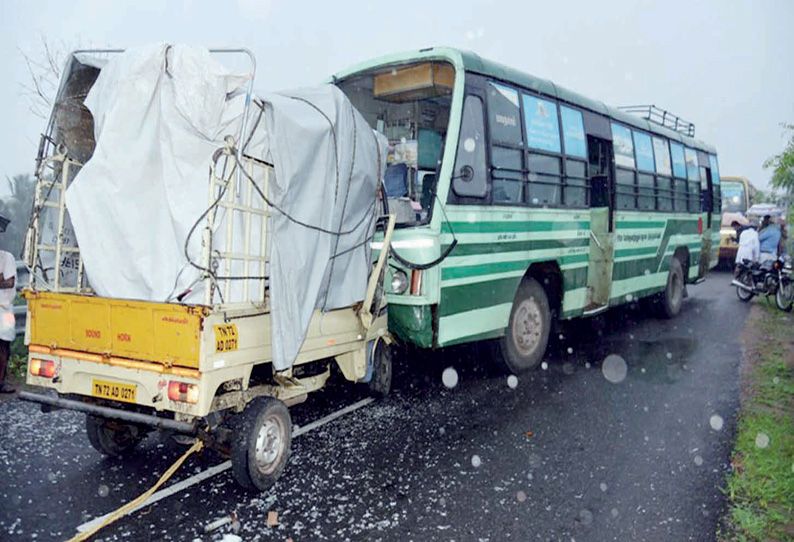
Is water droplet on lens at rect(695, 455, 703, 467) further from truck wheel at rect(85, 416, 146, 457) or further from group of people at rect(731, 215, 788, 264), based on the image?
group of people at rect(731, 215, 788, 264)

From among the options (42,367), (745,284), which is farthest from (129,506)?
(745,284)

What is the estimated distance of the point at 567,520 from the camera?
4090mm

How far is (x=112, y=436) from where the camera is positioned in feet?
16.2

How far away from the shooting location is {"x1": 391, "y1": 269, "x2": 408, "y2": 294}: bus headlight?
6133mm

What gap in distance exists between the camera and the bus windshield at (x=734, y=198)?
2336 centimetres

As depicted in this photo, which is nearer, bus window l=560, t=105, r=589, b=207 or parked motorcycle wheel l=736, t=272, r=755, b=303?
bus window l=560, t=105, r=589, b=207

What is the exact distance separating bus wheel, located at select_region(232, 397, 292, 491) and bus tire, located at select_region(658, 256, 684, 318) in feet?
30.0

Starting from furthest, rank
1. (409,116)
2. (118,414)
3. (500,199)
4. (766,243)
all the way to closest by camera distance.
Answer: (766,243) → (409,116) → (500,199) → (118,414)

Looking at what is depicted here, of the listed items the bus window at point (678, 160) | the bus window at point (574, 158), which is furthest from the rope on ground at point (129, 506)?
the bus window at point (678, 160)

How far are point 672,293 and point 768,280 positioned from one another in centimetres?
286

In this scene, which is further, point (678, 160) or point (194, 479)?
point (678, 160)

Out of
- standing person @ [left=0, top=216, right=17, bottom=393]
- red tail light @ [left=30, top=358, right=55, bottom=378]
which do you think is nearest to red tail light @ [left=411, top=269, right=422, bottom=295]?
red tail light @ [left=30, top=358, right=55, bottom=378]

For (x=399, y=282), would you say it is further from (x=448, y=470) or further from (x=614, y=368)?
(x=614, y=368)

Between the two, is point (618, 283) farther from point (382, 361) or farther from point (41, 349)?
point (41, 349)
